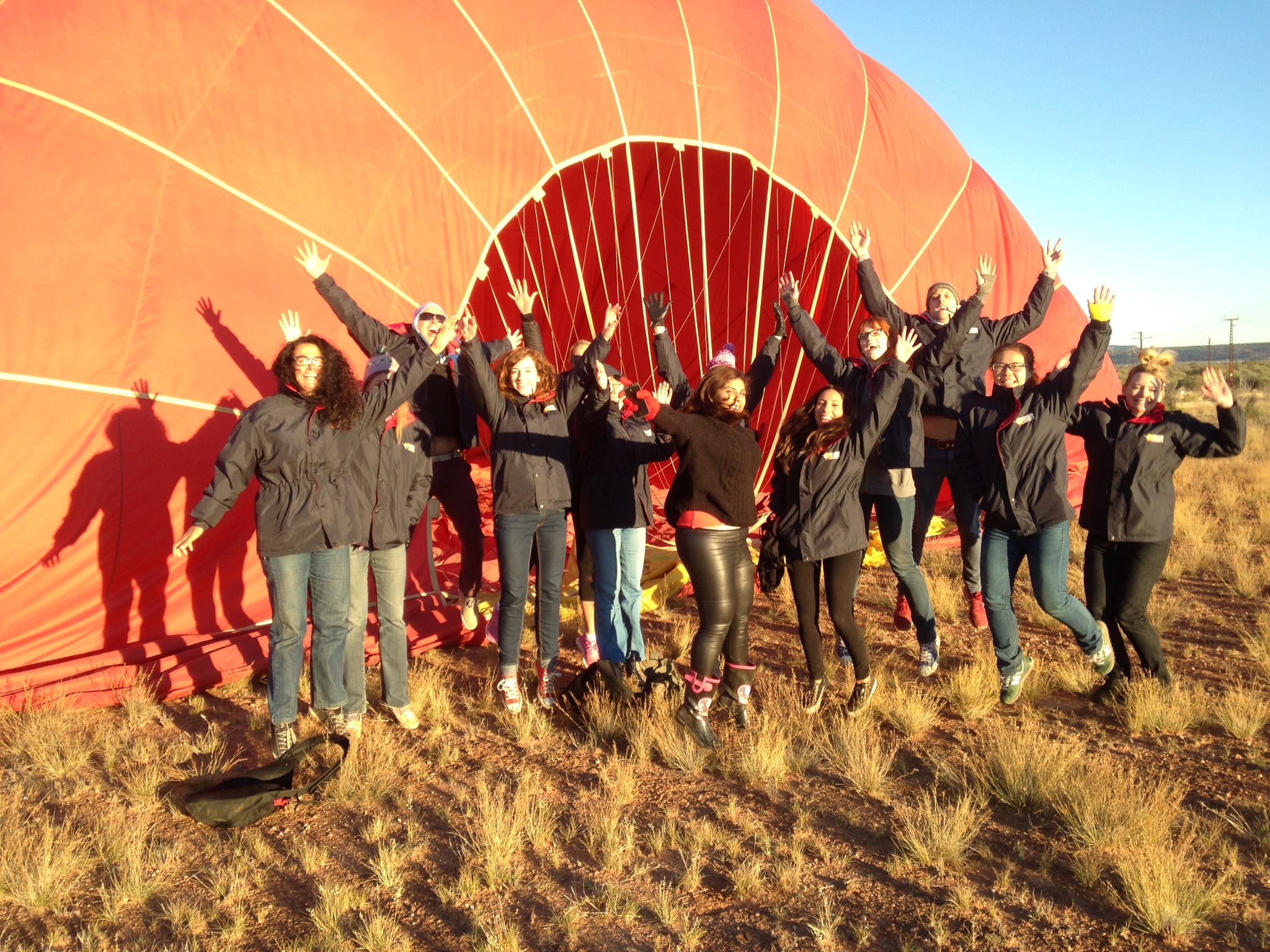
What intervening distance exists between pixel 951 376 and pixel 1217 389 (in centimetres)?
153

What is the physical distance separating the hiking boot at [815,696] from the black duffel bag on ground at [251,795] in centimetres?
200

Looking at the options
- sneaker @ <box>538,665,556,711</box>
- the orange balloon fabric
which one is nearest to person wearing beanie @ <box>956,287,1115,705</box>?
sneaker @ <box>538,665,556,711</box>

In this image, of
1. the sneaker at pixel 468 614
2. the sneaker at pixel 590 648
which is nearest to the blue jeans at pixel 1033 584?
the sneaker at pixel 590 648

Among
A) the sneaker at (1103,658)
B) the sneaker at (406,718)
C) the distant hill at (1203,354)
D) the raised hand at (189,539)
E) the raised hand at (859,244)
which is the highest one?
the distant hill at (1203,354)

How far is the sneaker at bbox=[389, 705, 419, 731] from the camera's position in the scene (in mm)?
4168

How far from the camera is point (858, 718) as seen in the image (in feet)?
13.7

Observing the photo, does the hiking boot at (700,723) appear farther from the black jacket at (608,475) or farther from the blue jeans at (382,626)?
the blue jeans at (382,626)

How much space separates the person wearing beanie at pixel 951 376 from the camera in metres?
5.10

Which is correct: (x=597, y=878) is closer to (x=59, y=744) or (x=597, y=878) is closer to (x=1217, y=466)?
(x=59, y=744)

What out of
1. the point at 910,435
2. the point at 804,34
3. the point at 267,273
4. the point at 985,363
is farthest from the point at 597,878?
the point at 804,34

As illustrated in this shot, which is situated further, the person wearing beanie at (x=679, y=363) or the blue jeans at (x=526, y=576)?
the person wearing beanie at (x=679, y=363)

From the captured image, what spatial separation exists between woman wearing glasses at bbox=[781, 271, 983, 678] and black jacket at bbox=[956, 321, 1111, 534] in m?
0.45

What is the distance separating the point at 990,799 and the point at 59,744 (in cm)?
364

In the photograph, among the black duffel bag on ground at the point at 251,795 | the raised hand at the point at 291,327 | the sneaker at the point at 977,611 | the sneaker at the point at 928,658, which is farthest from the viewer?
the sneaker at the point at 977,611
